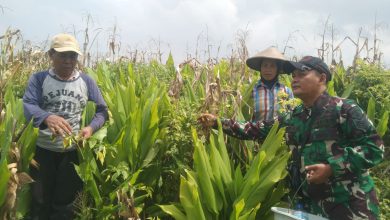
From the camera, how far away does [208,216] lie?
8.70 feet

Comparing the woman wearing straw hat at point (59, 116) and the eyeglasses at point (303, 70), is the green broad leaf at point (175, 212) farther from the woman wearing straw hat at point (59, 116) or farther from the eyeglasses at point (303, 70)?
the eyeglasses at point (303, 70)

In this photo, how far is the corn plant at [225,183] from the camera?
254 centimetres

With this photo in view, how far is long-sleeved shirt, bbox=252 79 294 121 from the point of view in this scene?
3.22 metres

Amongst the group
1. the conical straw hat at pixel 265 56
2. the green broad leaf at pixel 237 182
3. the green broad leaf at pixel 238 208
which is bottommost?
the green broad leaf at pixel 238 208

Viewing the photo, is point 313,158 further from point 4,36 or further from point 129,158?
point 4,36

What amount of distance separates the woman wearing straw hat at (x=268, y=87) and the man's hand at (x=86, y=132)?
1221 millimetres

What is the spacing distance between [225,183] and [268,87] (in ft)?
3.01

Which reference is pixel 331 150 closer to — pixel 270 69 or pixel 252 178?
pixel 252 178

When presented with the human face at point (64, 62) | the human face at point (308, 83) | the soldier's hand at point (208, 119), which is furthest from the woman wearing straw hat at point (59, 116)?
the human face at point (308, 83)

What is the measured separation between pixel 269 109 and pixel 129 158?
3.52ft

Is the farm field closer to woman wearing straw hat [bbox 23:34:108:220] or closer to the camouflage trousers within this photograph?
woman wearing straw hat [bbox 23:34:108:220]

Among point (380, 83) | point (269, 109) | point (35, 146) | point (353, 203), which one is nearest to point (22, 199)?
point (35, 146)

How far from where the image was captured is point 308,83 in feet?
7.91

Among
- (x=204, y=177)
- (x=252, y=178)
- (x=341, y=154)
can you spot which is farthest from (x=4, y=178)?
(x=341, y=154)
